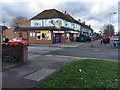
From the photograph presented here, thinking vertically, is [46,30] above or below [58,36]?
above

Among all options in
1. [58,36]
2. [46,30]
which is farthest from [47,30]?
[58,36]

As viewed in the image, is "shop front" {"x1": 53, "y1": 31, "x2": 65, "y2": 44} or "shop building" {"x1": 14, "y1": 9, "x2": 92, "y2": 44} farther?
"shop front" {"x1": 53, "y1": 31, "x2": 65, "y2": 44}

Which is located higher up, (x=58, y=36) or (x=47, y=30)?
(x=47, y=30)

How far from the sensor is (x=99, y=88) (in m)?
4.92

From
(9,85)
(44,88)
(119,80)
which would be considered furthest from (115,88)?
(9,85)

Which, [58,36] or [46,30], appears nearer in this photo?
[46,30]

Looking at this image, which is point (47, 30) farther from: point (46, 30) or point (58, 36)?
point (58, 36)

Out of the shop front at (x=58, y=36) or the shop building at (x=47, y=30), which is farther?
the shop front at (x=58, y=36)

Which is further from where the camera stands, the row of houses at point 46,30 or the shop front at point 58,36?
the shop front at point 58,36

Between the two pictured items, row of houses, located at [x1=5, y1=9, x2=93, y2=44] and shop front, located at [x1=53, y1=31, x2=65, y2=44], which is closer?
row of houses, located at [x1=5, y1=9, x2=93, y2=44]

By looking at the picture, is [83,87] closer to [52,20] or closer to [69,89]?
[69,89]

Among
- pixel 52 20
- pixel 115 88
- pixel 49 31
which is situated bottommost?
pixel 115 88

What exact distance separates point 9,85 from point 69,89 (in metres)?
1.98

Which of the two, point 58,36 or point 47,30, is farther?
point 58,36
